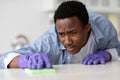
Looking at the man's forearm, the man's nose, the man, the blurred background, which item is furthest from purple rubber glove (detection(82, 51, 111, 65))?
the blurred background

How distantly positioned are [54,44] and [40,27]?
131 centimetres

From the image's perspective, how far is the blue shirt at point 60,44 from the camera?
3.55 ft

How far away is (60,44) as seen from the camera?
110cm

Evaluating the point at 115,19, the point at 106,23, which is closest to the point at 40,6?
the point at 115,19

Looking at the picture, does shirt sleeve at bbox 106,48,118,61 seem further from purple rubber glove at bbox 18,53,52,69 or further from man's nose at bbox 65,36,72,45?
purple rubber glove at bbox 18,53,52,69

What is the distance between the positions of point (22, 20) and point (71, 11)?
1.34 metres

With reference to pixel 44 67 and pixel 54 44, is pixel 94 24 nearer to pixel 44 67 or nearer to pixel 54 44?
pixel 54 44

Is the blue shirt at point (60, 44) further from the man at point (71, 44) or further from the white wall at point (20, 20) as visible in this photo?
the white wall at point (20, 20)

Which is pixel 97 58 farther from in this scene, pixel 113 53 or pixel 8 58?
pixel 8 58

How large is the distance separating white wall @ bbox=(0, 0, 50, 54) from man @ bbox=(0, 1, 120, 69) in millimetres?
1127

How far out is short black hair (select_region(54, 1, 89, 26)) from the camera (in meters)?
1.02

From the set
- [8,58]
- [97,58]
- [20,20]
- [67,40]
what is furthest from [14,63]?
[20,20]

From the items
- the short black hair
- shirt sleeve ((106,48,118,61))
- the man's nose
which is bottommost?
shirt sleeve ((106,48,118,61))

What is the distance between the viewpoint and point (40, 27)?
240 cm
